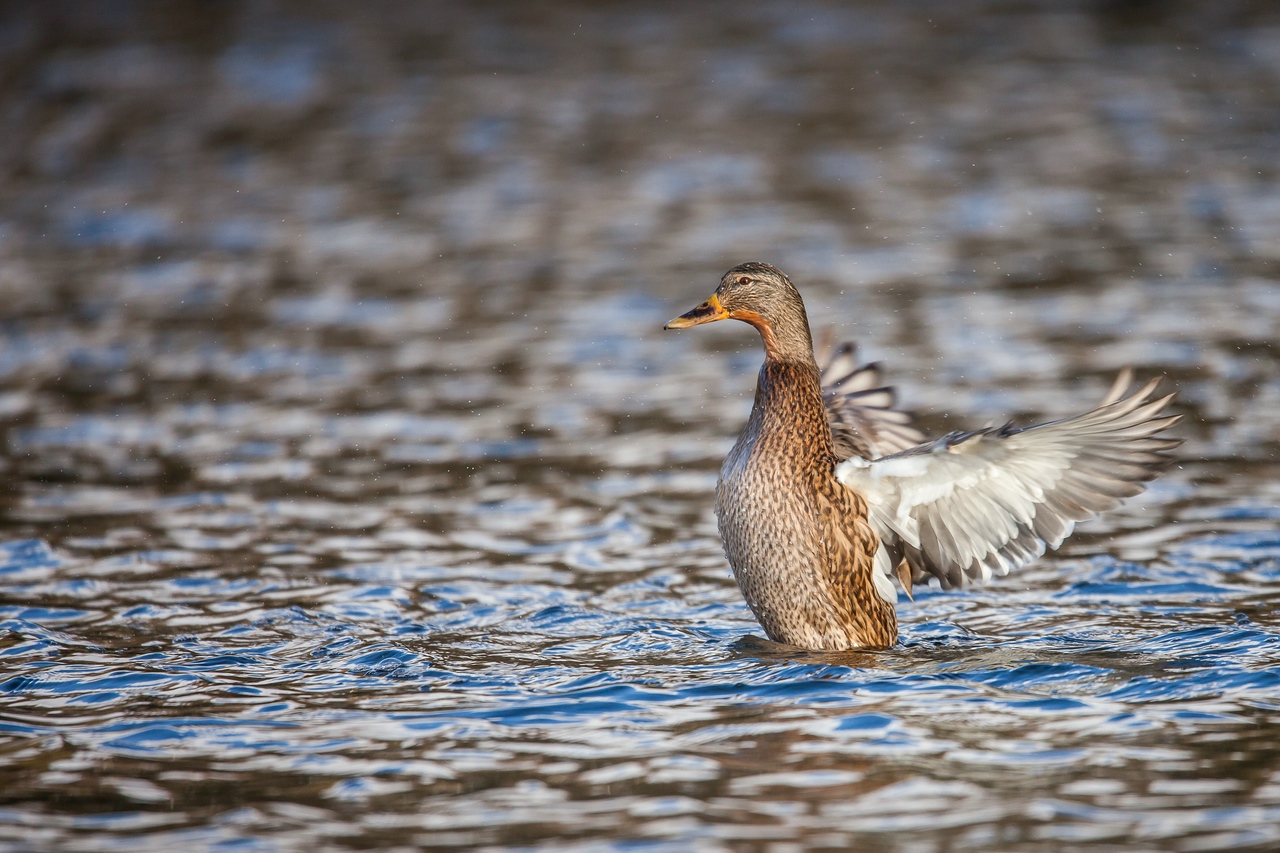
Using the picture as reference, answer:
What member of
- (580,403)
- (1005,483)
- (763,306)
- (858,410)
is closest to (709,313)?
(763,306)

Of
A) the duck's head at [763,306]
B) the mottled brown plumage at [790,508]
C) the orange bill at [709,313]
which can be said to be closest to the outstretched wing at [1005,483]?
the mottled brown plumage at [790,508]

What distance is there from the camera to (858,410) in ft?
26.7

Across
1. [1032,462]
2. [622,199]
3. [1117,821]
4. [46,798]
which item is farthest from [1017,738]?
[622,199]

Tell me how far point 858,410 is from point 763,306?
1243 mm

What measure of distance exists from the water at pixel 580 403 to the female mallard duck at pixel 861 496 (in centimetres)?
35

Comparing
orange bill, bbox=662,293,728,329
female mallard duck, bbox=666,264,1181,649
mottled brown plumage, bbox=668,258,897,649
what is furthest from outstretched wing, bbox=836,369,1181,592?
orange bill, bbox=662,293,728,329

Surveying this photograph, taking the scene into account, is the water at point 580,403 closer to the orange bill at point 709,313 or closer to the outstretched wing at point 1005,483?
the outstretched wing at point 1005,483

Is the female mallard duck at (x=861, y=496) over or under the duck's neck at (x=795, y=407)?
under

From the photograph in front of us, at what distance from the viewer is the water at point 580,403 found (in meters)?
5.52

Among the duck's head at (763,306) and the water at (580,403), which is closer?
the water at (580,403)

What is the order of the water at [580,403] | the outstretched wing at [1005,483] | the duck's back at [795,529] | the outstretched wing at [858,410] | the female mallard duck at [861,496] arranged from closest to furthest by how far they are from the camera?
the water at [580,403], the outstretched wing at [1005,483], the female mallard duck at [861,496], the duck's back at [795,529], the outstretched wing at [858,410]

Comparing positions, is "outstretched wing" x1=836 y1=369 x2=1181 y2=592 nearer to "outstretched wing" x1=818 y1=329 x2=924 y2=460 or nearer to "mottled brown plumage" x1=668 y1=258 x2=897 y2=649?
"mottled brown plumage" x1=668 y1=258 x2=897 y2=649

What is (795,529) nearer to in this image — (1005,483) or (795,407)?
(795,407)

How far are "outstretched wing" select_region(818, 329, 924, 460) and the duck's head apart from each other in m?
0.78
